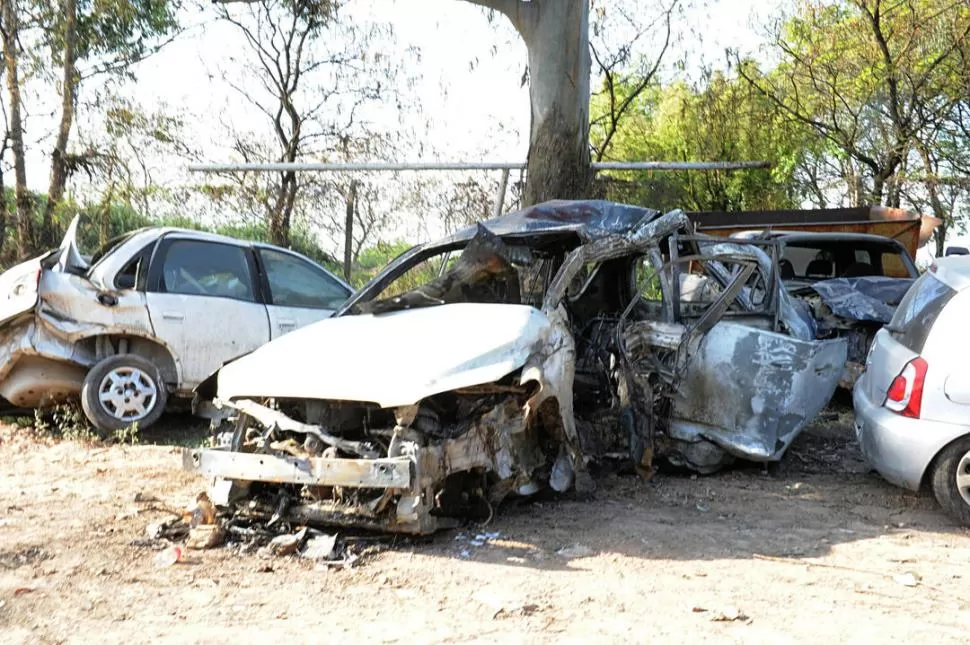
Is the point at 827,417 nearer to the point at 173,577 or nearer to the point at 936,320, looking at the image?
the point at 936,320

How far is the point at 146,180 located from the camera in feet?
42.8

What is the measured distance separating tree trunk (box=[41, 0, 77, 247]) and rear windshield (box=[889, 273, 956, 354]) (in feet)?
36.9

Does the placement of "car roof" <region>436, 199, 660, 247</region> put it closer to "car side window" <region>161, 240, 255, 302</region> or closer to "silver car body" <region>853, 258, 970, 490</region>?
"silver car body" <region>853, 258, 970, 490</region>

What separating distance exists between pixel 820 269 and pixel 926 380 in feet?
16.9

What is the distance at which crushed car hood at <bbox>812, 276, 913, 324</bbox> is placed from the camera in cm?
856

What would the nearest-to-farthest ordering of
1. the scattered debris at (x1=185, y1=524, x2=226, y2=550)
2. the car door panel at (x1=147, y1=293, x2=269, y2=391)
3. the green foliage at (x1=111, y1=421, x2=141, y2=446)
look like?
the scattered debris at (x1=185, y1=524, x2=226, y2=550)
the green foliage at (x1=111, y1=421, x2=141, y2=446)
the car door panel at (x1=147, y1=293, x2=269, y2=391)

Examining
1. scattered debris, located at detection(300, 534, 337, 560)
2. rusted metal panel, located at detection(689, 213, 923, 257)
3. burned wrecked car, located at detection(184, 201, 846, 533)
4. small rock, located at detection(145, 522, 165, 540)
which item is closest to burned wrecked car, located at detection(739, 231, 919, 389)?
rusted metal panel, located at detection(689, 213, 923, 257)

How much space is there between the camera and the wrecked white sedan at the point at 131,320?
730 cm

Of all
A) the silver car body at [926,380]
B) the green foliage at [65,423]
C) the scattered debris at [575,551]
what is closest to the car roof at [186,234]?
the green foliage at [65,423]

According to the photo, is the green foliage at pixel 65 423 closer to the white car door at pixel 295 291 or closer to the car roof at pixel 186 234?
the car roof at pixel 186 234

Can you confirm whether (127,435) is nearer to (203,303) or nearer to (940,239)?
(203,303)

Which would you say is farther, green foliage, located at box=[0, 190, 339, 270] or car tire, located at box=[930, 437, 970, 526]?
green foliage, located at box=[0, 190, 339, 270]

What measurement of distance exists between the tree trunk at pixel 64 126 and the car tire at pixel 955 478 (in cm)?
1176

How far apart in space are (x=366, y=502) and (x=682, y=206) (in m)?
12.6
